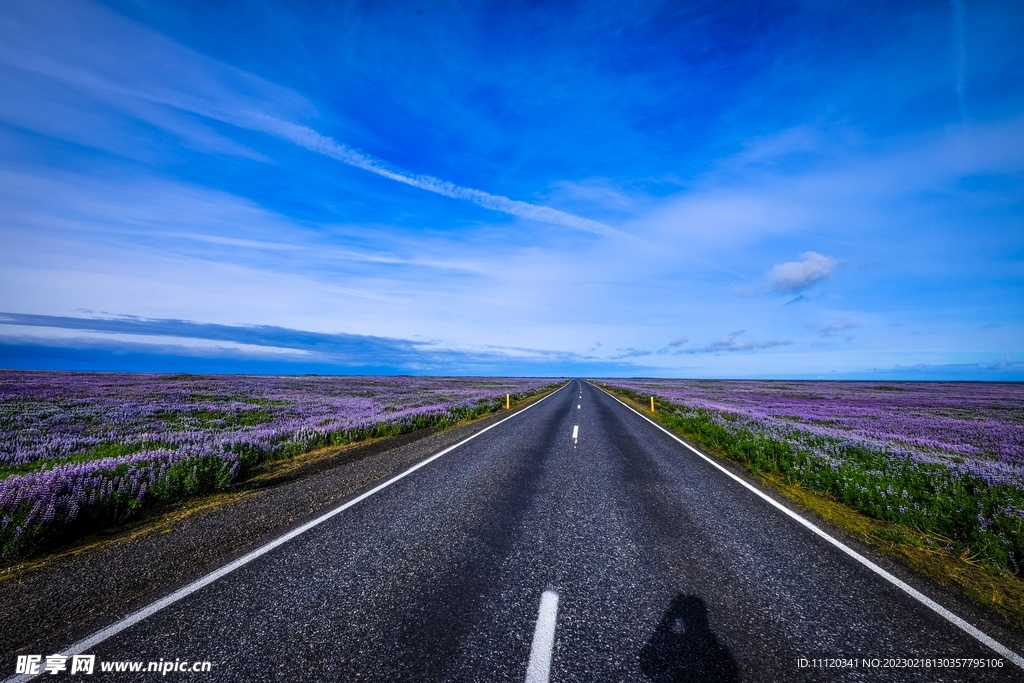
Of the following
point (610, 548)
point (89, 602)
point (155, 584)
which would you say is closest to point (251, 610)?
point (155, 584)

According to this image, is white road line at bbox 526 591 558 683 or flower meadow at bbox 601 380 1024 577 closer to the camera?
white road line at bbox 526 591 558 683

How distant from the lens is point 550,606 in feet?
12.7

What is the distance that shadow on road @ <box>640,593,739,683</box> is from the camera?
2998 millimetres

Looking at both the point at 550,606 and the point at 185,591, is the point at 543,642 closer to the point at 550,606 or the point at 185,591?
the point at 550,606

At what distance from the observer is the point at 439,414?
66.4 feet

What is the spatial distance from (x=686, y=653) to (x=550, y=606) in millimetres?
1209

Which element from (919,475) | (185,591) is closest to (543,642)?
(185,591)

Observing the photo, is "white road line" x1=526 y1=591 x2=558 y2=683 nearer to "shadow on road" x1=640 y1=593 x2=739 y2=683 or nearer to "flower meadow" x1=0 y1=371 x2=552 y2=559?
"shadow on road" x1=640 y1=593 x2=739 y2=683

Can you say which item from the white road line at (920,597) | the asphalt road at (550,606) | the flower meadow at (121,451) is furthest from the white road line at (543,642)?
the flower meadow at (121,451)

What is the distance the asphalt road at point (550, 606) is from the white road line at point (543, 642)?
0.9 inches

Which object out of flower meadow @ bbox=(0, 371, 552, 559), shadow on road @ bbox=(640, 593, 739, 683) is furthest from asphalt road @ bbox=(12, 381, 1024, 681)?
flower meadow @ bbox=(0, 371, 552, 559)

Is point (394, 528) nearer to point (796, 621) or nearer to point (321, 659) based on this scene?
point (321, 659)

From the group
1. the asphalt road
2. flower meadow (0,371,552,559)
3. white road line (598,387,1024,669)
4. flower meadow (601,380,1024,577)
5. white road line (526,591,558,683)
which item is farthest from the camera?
flower meadow (601,380,1024,577)

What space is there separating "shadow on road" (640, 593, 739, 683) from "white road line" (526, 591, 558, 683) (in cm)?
73
